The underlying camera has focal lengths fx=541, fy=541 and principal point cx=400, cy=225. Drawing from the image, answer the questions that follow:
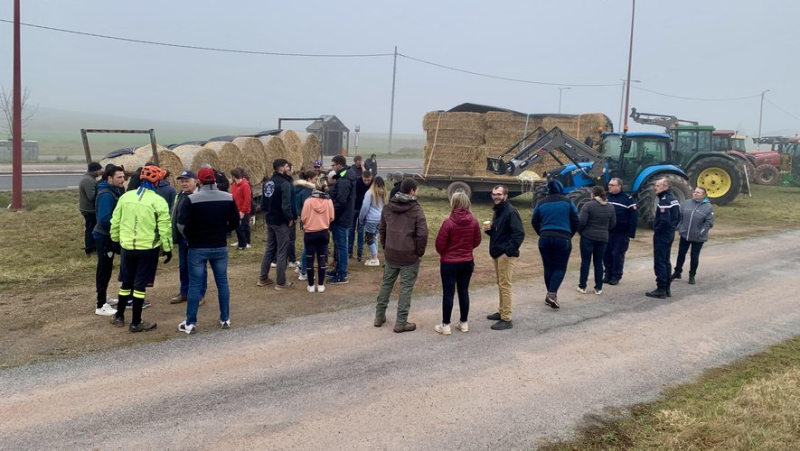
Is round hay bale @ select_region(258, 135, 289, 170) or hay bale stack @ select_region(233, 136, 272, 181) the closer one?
hay bale stack @ select_region(233, 136, 272, 181)

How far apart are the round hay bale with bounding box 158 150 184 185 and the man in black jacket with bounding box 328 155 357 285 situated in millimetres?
4657

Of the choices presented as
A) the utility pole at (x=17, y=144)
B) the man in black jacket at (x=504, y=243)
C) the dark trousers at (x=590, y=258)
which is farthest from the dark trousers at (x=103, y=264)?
the utility pole at (x=17, y=144)

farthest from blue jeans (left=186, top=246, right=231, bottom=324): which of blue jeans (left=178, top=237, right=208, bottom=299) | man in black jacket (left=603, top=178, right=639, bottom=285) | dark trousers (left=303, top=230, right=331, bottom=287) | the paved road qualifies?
man in black jacket (left=603, top=178, right=639, bottom=285)

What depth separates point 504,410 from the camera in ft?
14.5

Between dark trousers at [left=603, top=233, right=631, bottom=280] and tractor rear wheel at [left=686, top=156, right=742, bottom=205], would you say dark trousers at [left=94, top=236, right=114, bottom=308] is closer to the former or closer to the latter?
dark trousers at [left=603, top=233, right=631, bottom=280]

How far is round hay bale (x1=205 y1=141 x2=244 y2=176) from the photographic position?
12375 mm

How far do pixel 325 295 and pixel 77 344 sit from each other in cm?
303

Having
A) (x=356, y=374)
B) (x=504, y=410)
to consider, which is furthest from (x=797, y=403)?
(x=356, y=374)

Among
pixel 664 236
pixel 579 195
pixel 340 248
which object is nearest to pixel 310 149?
pixel 579 195

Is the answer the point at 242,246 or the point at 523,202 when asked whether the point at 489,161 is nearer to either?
the point at 523,202

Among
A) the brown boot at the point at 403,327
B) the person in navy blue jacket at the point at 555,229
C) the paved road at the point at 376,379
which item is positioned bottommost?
the paved road at the point at 376,379

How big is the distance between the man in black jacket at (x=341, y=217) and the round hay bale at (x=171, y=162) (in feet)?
15.3

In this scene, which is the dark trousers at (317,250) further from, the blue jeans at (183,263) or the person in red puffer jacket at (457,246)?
the person in red puffer jacket at (457,246)

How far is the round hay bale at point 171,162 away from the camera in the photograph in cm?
1117
